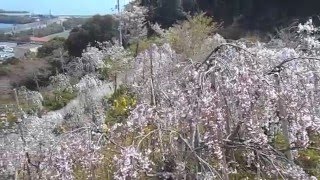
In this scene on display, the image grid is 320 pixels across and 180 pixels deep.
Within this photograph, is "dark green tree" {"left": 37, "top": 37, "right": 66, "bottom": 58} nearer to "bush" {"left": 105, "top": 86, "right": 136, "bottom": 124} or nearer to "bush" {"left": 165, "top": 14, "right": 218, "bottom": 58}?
"bush" {"left": 165, "top": 14, "right": 218, "bottom": 58}

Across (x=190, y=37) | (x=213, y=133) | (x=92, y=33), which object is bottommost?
(x=92, y=33)

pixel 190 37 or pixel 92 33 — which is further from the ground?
pixel 190 37

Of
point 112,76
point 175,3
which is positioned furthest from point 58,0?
point 112,76

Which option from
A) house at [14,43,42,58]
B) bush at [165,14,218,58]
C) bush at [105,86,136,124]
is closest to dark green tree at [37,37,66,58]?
house at [14,43,42,58]

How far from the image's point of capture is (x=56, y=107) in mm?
13133

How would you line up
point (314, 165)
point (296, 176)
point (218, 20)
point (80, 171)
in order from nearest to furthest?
point (296, 176), point (80, 171), point (314, 165), point (218, 20)

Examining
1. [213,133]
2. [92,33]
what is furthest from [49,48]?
[213,133]

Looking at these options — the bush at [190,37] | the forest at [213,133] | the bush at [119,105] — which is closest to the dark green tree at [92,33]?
the bush at [190,37]

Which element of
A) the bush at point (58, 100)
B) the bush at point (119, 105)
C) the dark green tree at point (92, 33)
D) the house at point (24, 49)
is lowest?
the bush at point (58, 100)

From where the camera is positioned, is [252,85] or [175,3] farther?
[175,3]

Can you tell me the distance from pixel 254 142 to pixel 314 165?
4.73ft

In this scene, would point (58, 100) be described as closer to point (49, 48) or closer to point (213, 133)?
point (49, 48)

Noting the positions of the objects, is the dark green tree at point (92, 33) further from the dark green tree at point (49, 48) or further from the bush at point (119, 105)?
the bush at point (119, 105)

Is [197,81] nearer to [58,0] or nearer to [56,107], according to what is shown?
[56,107]
